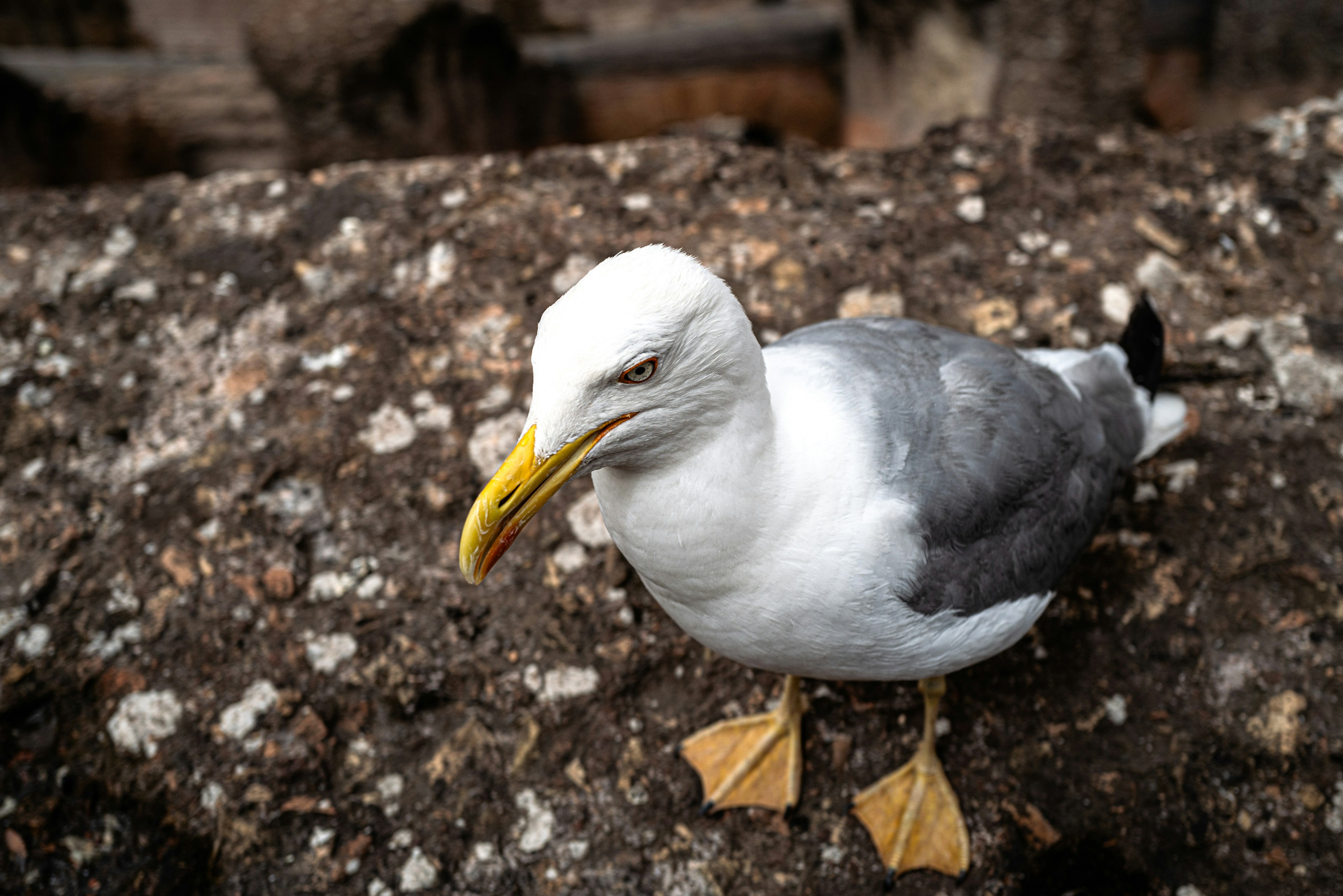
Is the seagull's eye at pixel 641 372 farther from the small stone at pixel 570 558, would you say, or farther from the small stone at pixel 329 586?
the small stone at pixel 329 586

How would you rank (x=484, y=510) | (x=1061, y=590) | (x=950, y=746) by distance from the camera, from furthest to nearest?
(x=1061, y=590) < (x=950, y=746) < (x=484, y=510)

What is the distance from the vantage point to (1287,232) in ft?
10.3

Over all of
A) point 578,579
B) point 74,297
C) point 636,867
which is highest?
point 74,297

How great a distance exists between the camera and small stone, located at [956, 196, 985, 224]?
3270 millimetres

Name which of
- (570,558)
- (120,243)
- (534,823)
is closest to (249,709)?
(534,823)

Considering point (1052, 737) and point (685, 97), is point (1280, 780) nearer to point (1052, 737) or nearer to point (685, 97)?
point (1052, 737)

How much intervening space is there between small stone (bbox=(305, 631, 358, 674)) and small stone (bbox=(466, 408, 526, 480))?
1.91 ft

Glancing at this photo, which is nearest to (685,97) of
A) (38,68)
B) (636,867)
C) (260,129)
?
(260,129)

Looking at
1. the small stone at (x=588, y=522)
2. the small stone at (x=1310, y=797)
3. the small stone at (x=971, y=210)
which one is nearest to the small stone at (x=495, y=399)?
the small stone at (x=588, y=522)

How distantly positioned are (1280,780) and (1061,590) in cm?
65

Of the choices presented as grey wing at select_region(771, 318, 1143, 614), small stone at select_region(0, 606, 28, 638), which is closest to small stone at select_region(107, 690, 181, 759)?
small stone at select_region(0, 606, 28, 638)

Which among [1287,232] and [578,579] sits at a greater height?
Result: [1287,232]

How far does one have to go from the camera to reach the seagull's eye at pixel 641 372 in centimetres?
155

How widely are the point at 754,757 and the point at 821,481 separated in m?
0.89
